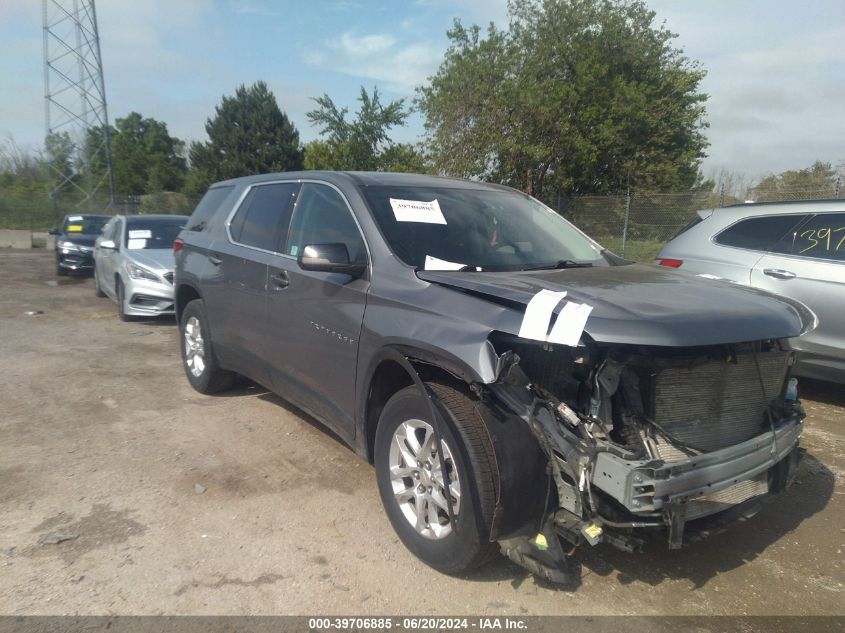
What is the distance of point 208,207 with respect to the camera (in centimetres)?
584

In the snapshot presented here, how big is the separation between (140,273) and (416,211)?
Answer: 22.2 ft

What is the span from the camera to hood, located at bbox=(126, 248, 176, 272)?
30.3 ft

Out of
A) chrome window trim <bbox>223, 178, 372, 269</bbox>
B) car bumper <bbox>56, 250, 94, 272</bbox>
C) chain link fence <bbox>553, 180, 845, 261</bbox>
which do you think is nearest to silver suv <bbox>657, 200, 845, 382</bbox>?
chrome window trim <bbox>223, 178, 372, 269</bbox>

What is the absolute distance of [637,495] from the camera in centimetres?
240

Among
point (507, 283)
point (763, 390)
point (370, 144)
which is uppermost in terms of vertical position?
point (370, 144)

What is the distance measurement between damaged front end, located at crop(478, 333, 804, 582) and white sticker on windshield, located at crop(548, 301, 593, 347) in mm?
175

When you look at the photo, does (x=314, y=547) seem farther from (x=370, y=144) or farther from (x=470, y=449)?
(x=370, y=144)

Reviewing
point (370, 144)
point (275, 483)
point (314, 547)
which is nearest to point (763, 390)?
point (314, 547)

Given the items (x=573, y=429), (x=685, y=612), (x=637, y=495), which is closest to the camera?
(x=637, y=495)

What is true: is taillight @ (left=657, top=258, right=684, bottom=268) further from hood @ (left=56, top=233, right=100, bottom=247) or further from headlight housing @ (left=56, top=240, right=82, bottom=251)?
headlight housing @ (left=56, top=240, right=82, bottom=251)

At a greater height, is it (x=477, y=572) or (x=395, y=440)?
(x=395, y=440)

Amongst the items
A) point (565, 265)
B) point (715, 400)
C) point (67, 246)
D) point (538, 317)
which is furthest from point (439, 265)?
point (67, 246)

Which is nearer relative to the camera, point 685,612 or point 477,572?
point 685,612

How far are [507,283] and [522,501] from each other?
1.01 m
